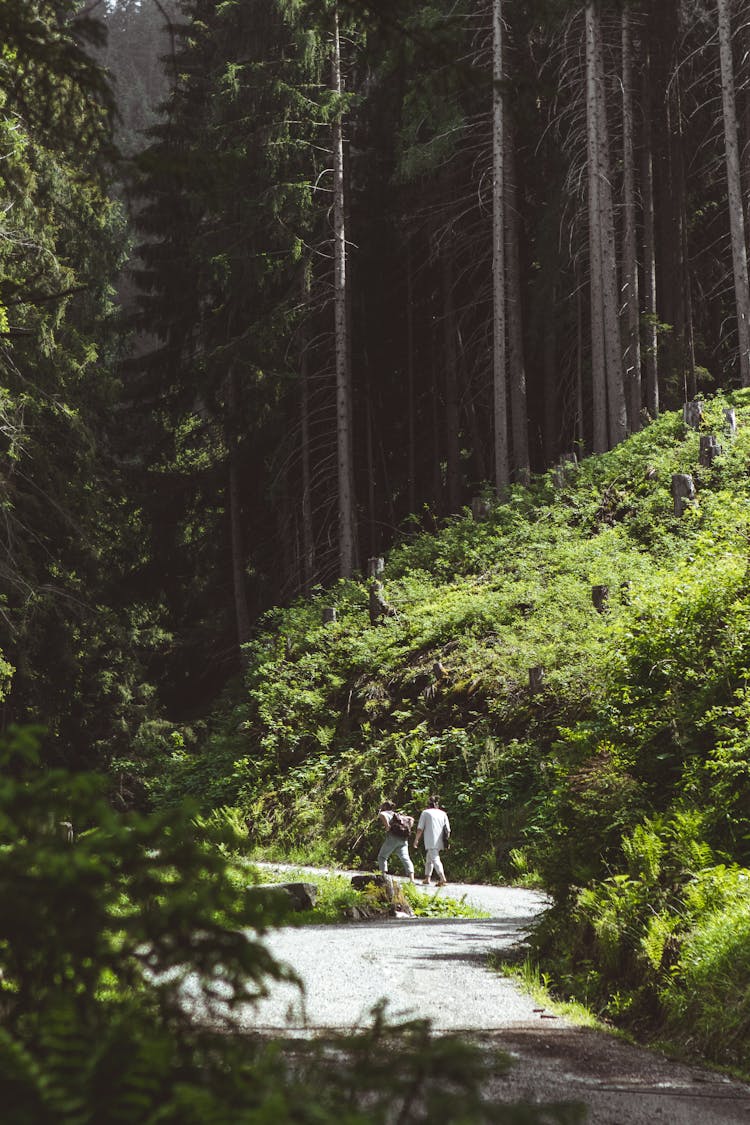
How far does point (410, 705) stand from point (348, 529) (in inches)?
409

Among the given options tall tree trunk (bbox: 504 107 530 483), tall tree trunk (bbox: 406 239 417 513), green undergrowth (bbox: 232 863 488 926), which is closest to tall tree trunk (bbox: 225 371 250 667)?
tall tree trunk (bbox: 406 239 417 513)

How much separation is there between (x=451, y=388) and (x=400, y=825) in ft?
71.2

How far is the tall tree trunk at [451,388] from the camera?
109ft

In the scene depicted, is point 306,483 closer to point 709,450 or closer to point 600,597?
point 709,450

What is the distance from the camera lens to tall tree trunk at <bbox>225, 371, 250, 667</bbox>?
1252 inches

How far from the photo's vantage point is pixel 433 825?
14.5 m

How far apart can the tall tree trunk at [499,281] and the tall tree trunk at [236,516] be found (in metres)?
7.58

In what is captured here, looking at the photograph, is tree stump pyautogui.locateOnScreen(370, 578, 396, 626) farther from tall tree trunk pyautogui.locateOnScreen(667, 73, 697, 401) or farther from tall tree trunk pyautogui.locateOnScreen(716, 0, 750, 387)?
tall tree trunk pyautogui.locateOnScreen(667, 73, 697, 401)

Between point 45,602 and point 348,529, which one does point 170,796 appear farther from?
point 348,529

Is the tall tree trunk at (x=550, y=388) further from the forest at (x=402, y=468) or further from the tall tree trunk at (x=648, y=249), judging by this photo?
the tall tree trunk at (x=648, y=249)

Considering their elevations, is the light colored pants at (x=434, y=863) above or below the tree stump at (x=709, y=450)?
below

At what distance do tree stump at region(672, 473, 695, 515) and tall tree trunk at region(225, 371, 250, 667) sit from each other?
14478 millimetres

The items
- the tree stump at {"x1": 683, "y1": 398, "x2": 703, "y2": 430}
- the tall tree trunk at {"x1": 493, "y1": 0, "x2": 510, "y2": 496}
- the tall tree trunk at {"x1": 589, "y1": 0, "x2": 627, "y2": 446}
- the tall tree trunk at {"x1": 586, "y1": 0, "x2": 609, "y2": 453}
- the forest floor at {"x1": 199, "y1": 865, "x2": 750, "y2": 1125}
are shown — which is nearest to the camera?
the forest floor at {"x1": 199, "y1": 865, "x2": 750, "y2": 1125}

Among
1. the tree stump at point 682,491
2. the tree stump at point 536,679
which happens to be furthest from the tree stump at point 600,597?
the tree stump at point 682,491
